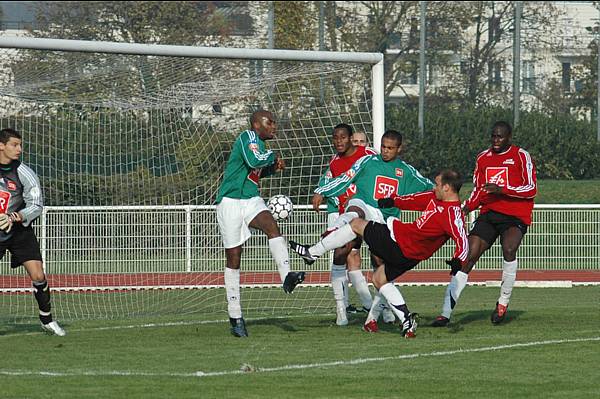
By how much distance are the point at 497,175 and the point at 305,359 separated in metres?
3.87

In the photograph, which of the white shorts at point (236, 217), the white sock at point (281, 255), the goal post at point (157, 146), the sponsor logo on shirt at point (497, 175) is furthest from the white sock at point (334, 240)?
the goal post at point (157, 146)

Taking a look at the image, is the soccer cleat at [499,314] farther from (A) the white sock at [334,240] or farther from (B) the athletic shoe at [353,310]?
(A) the white sock at [334,240]

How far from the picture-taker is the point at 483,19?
45656 mm

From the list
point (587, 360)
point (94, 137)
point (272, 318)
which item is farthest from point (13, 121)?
point (587, 360)

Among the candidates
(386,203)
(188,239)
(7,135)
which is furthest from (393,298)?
Answer: (188,239)

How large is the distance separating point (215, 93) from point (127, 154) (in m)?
1.75

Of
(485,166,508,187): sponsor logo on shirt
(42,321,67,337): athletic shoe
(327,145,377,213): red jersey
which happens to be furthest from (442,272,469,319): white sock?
(42,321,67,337): athletic shoe

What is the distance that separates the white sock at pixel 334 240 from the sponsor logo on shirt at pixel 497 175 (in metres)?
2.05

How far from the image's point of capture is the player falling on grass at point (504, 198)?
13.0 meters

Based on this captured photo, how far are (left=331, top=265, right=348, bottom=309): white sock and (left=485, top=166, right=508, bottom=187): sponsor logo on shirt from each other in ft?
5.90

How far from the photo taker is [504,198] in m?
13.1

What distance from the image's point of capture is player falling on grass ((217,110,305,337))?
39.1 feet

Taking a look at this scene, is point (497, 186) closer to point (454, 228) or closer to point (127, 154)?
point (454, 228)

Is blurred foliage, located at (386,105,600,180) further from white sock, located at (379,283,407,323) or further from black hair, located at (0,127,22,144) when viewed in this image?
black hair, located at (0,127,22,144)
